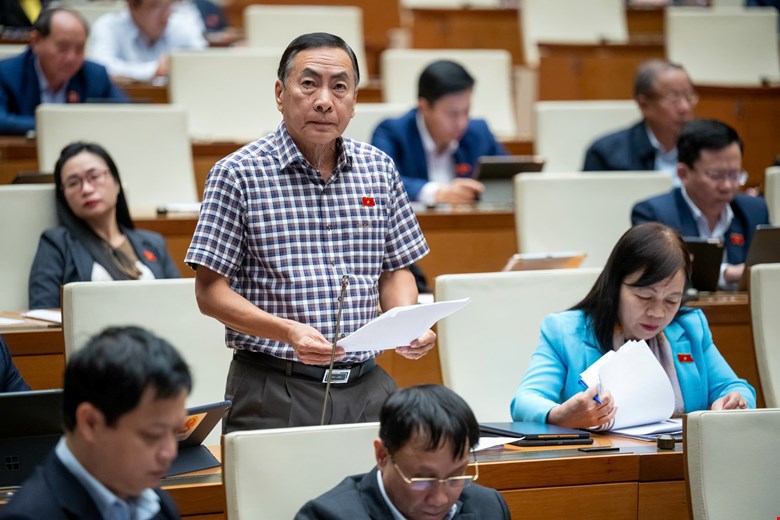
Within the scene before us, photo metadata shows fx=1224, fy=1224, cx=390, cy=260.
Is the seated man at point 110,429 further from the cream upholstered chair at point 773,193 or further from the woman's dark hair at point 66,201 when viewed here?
the cream upholstered chair at point 773,193

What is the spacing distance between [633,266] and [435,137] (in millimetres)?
2268

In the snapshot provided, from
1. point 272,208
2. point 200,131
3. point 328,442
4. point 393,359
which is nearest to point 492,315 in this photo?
point 393,359

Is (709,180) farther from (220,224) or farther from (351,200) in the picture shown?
(220,224)

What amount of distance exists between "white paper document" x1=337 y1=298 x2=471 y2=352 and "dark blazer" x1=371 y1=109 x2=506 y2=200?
2.36 m

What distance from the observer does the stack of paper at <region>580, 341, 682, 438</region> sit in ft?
8.16

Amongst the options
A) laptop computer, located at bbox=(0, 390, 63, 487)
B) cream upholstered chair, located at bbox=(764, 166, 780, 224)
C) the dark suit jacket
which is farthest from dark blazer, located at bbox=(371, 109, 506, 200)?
laptop computer, located at bbox=(0, 390, 63, 487)

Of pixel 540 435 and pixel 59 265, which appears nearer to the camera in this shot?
pixel 540 435

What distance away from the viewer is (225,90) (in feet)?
17.3

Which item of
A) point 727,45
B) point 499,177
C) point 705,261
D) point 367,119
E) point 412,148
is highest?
point 727,45

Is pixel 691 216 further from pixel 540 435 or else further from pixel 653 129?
pixel 540 435

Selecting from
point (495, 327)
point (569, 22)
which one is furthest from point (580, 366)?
point (569, 22)

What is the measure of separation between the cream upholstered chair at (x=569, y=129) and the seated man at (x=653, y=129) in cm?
38

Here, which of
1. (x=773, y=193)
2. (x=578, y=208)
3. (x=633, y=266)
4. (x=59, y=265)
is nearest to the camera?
(x=633, y=266)

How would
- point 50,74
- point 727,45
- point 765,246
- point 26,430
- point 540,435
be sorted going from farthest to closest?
point 727,45, point 50,74, point 765,246, point 540,435, point 26,430
